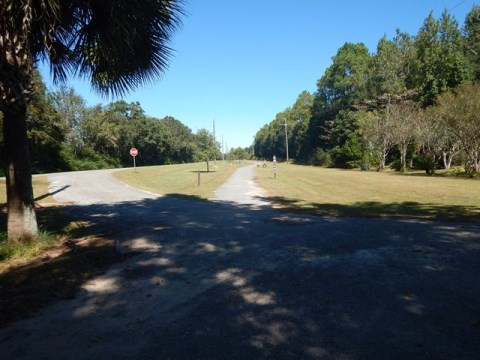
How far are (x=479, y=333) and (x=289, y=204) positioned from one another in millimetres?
9812

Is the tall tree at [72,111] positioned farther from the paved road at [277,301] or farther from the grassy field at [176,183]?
the paved road at [277,301]

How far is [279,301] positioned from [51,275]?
11.2 feet

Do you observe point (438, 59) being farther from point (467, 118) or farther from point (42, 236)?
point (42, 236)

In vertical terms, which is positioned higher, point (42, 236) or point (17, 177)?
point (17, 177)

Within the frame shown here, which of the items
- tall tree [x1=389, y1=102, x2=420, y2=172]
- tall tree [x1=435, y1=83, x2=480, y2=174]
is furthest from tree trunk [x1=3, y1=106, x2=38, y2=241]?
tall tree [x1=389, y1=102, x2=420, y2=172]

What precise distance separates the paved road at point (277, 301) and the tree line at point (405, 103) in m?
23.0

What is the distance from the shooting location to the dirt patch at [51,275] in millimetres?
4316

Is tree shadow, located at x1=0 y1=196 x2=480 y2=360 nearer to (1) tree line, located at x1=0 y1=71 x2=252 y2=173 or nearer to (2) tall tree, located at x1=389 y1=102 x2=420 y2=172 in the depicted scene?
(1) tree line, located at x1=0 y1=71 x2=252 y2=173

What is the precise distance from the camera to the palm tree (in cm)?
498

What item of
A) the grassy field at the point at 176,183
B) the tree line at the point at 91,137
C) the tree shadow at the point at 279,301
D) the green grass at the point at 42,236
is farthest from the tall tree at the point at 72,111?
the tree shadow at the point at 279,301

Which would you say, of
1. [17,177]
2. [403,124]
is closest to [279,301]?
[17,177]

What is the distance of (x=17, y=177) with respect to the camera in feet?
21.2

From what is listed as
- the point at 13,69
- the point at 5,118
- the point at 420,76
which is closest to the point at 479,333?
the point at 13,69

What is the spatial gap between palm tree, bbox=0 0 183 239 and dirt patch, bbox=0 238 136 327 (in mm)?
961
